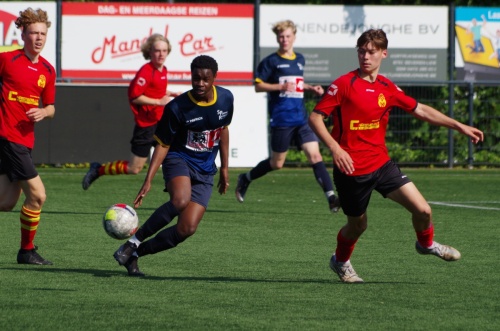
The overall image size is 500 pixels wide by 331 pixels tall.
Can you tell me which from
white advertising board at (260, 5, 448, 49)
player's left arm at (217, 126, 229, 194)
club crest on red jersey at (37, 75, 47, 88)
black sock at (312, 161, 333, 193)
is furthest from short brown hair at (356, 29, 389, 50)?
white advertising board at (260, 5, 448, 49)

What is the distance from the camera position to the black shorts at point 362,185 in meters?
8.81

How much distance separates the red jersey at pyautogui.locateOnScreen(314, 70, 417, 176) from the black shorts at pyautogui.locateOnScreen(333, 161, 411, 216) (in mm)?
50

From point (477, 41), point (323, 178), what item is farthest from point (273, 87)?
point (477, 41)

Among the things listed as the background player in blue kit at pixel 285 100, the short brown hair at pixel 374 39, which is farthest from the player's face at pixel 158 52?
the short brown hair at pixel 374 39

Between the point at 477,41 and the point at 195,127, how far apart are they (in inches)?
632

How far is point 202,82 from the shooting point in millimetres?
9000

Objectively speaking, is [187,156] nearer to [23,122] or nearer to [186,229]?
[186,229]

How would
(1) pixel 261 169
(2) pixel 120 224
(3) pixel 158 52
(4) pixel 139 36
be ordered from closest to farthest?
(2) pixel 120 224, (3) pixel 158 52, (1) pixel 261 169, (4) pixel 139 36

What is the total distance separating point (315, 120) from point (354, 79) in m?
0.43

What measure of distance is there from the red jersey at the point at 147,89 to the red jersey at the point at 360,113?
6662 mm

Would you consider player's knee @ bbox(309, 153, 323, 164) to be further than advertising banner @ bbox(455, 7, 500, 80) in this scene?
No

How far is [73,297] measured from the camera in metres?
8.02

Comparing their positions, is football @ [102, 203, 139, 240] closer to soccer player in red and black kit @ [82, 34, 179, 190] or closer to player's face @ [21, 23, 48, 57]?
player's face @ [21, 23, 48, 57]

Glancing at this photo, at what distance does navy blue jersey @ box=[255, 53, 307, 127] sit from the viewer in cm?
1533
